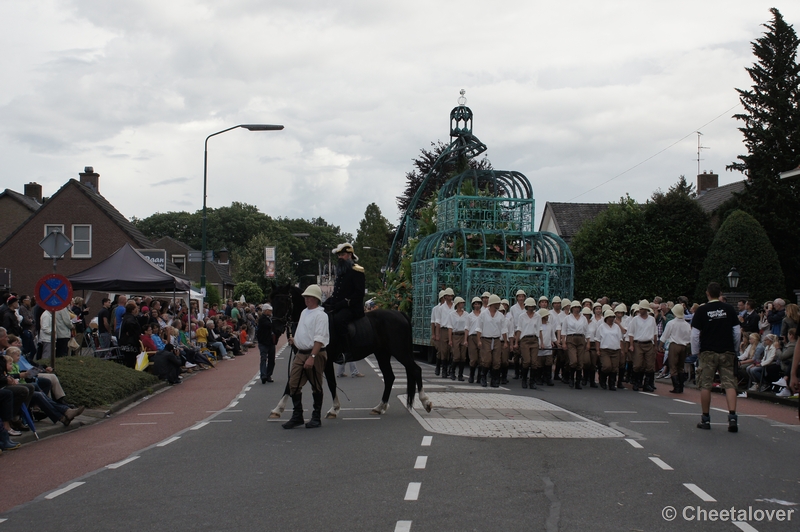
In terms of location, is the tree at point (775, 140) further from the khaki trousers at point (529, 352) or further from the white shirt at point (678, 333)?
the khaki trousers at point (529, 352)

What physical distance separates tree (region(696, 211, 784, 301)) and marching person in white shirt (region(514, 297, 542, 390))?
17.7 metres

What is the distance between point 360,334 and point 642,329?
7722 millimetres

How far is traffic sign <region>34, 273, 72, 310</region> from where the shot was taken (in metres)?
13.6

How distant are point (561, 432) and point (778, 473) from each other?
2848mm

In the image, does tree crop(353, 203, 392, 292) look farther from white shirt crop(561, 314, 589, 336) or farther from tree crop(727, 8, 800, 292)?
white shirt crop(561, 314, 589, 336)

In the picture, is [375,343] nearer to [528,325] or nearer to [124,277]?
[528,325]

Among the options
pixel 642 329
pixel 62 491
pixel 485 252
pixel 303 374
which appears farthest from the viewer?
pixel 485 252

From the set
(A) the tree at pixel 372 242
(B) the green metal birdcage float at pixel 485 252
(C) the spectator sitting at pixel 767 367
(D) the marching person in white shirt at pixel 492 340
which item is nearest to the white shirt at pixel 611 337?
(D) the marching person in white shirt at pixel 492 340

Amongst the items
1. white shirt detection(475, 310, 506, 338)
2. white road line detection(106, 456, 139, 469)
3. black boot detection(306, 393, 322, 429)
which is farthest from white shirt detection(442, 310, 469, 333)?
white road line detection(106, 456, 139, 469)

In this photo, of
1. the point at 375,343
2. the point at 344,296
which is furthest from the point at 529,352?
the point at 344,296

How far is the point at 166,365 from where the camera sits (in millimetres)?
19578

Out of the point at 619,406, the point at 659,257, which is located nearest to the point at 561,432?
the point at 619,406

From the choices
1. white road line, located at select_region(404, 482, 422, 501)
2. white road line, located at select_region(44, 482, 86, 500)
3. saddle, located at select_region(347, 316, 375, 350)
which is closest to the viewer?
white road line, located at select_region(404, 482, 422, 501)

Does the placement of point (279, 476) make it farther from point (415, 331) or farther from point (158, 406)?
point (415, 331)
